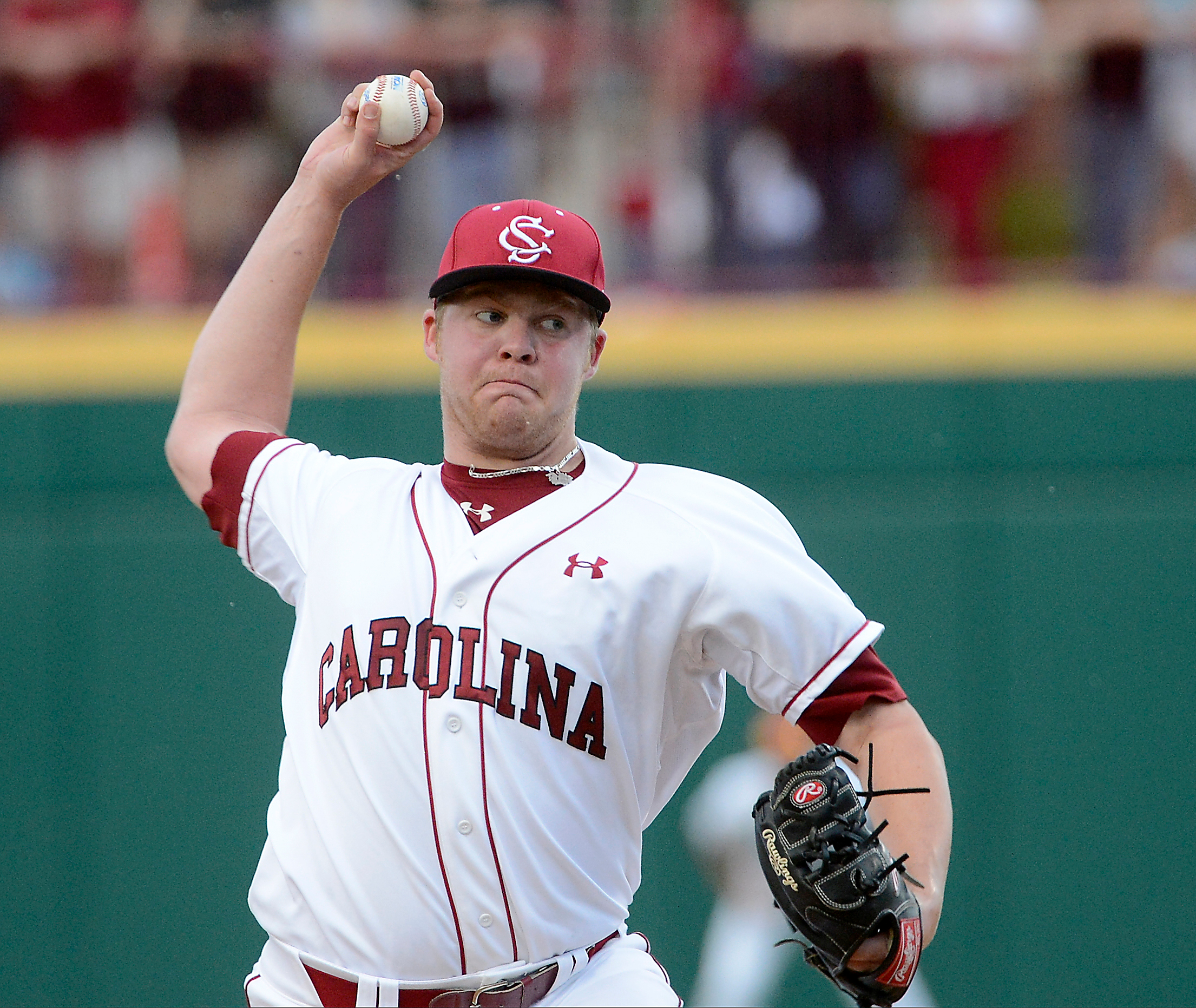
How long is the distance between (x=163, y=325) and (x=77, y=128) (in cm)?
85

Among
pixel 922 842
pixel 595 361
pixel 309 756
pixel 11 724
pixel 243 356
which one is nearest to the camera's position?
pixel 922 842

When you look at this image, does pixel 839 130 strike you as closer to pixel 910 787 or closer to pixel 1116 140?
pixel 1116 140

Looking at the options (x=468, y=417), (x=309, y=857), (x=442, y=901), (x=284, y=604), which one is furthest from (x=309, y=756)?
(x=284, y=604)

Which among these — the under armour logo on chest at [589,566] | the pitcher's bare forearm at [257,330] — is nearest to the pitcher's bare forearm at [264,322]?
the pitcher's bare forearm at [257,330]

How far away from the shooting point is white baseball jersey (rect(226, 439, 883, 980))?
2355 millimetres

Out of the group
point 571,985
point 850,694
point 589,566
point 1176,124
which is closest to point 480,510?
point 589,566

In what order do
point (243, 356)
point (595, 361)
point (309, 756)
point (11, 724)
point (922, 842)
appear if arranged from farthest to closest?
point (11, 724)
point (243, 356)
point (595, 361)
point (309, 756)
point (922, 842)

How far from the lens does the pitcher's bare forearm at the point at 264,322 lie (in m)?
2.94

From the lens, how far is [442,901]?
2352 mm

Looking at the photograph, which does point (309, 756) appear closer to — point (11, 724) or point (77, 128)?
point (11, 724)

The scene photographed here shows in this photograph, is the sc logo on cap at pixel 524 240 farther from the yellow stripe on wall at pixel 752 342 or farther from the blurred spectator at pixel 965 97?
the blurred spectator at pixel 965 97

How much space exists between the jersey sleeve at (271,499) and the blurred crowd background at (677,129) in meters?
3.01

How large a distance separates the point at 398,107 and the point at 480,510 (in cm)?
80

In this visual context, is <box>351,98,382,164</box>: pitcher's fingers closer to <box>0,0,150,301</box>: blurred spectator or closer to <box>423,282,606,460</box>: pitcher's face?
<box>423,282,606,460</box>: pitcher's face
